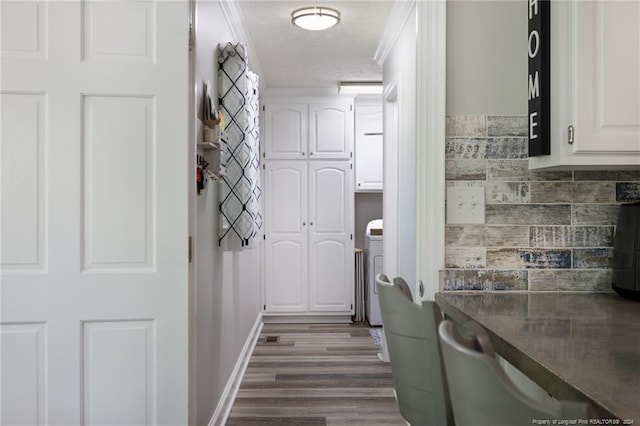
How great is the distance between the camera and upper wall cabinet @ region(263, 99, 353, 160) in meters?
5.16

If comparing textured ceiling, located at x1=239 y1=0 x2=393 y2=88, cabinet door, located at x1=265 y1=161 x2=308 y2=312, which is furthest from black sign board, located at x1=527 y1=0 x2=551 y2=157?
cabinet door, located at x1=265 y1=161 x2=308 y2=312

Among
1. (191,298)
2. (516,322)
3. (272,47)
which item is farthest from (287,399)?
(272,47)

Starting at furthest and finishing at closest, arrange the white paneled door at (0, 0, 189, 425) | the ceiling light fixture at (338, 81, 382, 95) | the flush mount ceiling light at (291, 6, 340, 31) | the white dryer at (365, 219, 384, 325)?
the white dryer at (365, 219, 384, 325) < the ceiling light fixture at (338, 81, 382, 95) < the flush mount ceiling light at (291, 6, 340, 31) < the white paneled door at (0, 0, 189, 425)

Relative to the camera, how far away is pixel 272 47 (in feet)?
12.3

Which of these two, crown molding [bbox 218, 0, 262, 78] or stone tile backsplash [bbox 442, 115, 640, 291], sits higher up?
crown molding [bbox 218, 0, 262, 78]

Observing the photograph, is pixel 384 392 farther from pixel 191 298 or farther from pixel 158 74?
pixel 158 74

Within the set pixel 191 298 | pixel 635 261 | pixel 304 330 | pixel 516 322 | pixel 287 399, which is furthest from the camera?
pixel 304 330

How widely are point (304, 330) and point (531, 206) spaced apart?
350 cm

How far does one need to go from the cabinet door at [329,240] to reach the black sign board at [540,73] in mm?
3538

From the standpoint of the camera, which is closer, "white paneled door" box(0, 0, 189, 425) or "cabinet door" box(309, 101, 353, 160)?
"white paneled door" box(0, 0, 189, 425)

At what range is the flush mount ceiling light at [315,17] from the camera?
2962 millimetres

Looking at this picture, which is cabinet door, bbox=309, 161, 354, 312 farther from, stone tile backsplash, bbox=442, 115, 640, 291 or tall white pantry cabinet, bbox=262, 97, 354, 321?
stone tile backsplash, bbox=442, 115, 640, 291

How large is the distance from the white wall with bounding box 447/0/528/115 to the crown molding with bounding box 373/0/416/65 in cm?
96

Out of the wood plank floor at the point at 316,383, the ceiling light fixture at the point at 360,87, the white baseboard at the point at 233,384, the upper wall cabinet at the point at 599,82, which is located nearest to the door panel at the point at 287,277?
the wood plank floor at the point at 316,383
